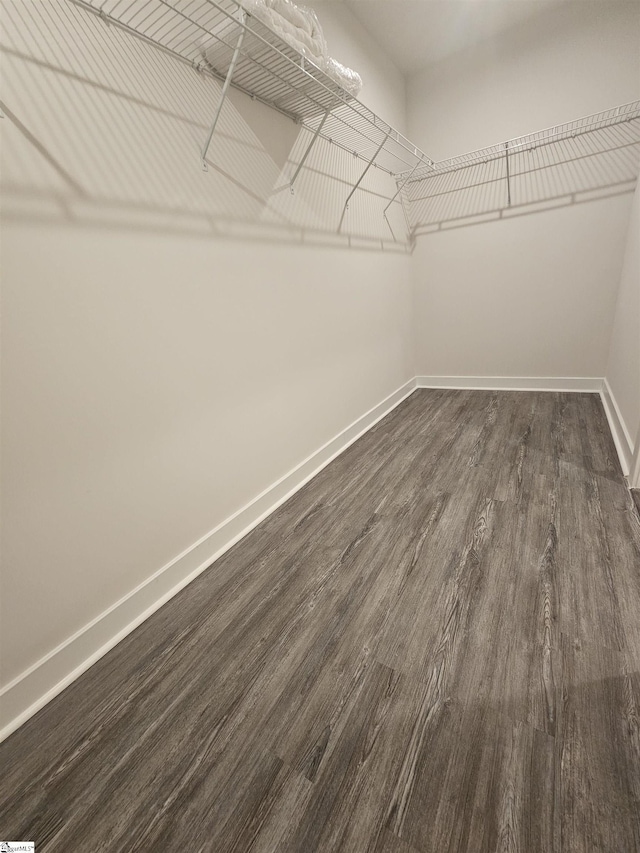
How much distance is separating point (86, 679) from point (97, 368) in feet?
2.97

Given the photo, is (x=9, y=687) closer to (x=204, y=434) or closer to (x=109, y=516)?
(x=109, y=516)

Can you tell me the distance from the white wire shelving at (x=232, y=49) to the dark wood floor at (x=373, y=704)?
162 cm

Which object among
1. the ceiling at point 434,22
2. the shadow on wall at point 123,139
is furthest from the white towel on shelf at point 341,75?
the ceiling at point 434,22

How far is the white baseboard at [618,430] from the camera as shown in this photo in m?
1.82

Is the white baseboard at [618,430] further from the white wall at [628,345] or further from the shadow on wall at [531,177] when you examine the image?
the shadow on wall at [531,177]

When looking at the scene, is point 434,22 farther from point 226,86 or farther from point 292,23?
point 226,86

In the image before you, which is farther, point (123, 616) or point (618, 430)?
point (618, 430)

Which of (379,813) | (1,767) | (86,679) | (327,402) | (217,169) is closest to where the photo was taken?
(379,813)

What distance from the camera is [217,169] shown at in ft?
4.48

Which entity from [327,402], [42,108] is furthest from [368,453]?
[42,108]

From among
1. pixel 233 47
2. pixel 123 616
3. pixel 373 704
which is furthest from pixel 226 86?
pixel 373 704

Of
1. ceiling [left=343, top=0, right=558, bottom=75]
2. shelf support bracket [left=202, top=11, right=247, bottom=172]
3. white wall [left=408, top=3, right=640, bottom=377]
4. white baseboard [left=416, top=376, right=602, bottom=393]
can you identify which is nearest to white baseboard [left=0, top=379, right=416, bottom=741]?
shelf support bracket [left=202, top=11, right=247, bottom=172]

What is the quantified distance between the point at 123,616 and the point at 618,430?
264 centimetres

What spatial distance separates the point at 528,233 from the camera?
2857 mm
